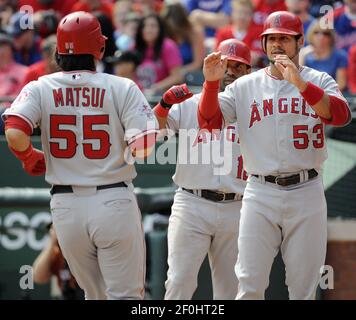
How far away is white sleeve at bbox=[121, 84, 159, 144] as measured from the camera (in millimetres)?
6184

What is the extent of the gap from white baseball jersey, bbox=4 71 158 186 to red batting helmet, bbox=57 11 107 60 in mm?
173

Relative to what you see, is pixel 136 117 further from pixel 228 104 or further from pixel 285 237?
pixel 285 237

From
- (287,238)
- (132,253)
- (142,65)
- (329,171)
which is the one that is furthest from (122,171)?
(142,65)

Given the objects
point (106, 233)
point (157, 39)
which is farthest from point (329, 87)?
point (157, 39)

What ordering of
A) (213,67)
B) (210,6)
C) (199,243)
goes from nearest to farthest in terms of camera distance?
(213,67) → (199,243) → (210,6)

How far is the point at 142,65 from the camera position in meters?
11.5

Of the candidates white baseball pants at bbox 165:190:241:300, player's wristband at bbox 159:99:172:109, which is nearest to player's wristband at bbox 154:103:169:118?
player's wristband at bbox 159:99:172:109

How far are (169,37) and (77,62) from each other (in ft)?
18.0

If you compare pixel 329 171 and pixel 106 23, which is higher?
pixel 106 23

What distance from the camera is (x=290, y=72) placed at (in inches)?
246

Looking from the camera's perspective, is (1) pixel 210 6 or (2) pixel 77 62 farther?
(1) pixel 210 6

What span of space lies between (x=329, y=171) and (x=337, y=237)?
750 millimetres

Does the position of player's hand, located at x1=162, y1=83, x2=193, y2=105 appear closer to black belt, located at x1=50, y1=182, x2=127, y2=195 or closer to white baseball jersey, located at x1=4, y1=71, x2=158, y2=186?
white baseball jersey, located at x1=4, y1=71, x2=158, y2=186
